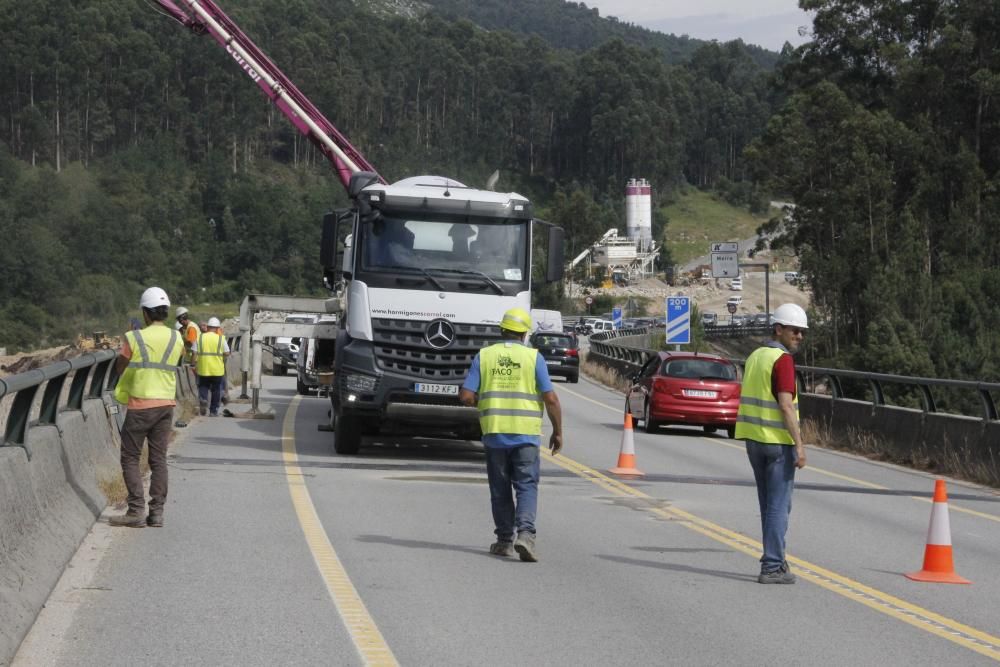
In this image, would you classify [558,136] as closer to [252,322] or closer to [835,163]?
[835,163]

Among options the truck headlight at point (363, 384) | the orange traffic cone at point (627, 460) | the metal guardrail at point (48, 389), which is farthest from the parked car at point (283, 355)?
the metal guardrail at point (48, 389)

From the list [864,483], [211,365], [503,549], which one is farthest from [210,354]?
[503,549]

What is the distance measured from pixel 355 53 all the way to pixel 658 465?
160344 millimetres

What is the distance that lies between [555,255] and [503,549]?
26.6 feet

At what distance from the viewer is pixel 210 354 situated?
84.7 feet

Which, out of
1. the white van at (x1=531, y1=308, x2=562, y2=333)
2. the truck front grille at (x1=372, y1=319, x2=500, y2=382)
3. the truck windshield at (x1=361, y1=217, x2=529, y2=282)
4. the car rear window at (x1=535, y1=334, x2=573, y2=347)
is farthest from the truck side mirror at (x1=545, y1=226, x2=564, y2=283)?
the white van at (x1=531, y1=308, x2=562, y2=333)

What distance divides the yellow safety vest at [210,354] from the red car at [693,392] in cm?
738

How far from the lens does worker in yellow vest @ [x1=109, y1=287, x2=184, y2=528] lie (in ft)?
39.5

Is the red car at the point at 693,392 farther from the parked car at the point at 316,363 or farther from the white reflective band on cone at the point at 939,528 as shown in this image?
the white reflective band on cone at the point at 939,528

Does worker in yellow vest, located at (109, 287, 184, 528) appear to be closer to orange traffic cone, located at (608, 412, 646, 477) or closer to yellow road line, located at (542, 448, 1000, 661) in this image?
yellow road line, located at (542, 448, 1000, 661)

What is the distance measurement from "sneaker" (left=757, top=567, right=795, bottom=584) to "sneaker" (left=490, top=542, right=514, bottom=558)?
1.93 metres

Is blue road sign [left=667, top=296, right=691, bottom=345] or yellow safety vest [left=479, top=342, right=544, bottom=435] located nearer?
yellow safety vest [left=479, top=342, right=544, bottom=435]

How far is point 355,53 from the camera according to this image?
176500 mm

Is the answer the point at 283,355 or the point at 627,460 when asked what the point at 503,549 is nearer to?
the point at 627,460
